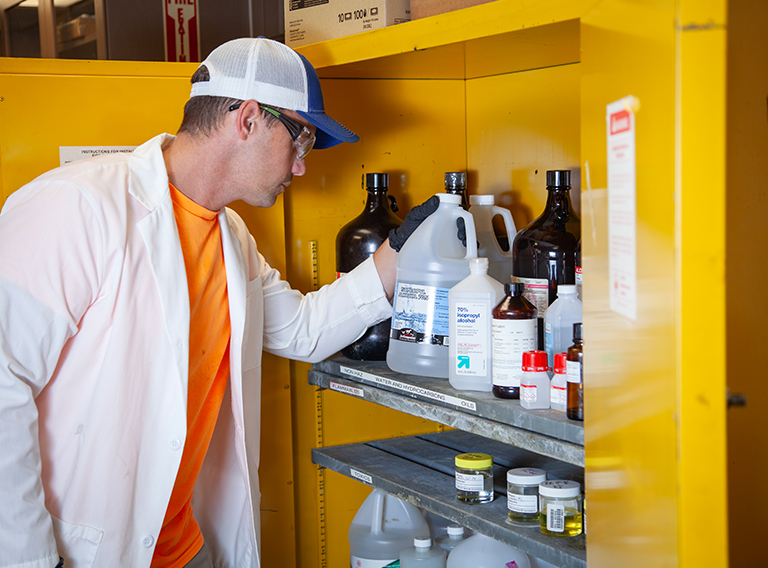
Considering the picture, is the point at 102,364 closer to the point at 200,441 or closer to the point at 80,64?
the point at 200,441

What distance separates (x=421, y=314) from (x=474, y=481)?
15.0 inches

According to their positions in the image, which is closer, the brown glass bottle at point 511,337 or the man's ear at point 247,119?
the brown glass bottle at point 511,337

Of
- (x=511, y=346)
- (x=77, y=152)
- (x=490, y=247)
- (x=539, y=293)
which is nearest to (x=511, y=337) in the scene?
(x=511, y=346)

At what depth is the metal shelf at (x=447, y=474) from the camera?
1329 millimetres

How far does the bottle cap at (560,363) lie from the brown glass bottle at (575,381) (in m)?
0.02

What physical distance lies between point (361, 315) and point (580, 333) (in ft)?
2.34

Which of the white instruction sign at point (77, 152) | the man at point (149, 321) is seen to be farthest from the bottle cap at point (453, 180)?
the white instruction sign at point (77, 152)

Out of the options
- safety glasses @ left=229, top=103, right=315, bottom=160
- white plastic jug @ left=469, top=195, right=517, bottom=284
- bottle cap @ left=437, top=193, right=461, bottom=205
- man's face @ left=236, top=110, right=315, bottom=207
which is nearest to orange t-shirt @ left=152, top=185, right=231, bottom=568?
man's face @ left=236, top=110, right=315, bottom=207

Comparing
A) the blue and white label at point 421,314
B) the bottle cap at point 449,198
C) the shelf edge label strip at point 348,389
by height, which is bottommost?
the shelf edge label strip at point 348,389

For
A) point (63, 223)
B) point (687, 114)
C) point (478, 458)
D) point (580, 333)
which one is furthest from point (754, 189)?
point (63, 223)

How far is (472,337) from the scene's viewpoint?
1442 millimetres

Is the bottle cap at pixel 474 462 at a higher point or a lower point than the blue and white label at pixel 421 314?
lower

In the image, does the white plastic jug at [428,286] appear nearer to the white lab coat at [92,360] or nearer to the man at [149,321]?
the man at [149,321]

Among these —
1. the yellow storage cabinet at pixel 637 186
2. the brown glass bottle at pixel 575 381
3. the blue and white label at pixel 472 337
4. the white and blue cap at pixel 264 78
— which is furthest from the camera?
the white and blue cap at pixel 264 78
